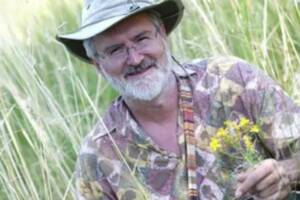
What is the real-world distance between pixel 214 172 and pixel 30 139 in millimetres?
849

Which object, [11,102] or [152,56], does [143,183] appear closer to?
[152,56]

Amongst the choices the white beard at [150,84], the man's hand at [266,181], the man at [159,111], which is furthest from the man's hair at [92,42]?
the man's hand at [266,181]

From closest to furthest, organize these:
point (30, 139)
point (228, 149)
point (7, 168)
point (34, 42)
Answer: point (228, 149) < point (7, 168) < point (30, 139) < point (34, 42)

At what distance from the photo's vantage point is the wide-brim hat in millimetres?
3129

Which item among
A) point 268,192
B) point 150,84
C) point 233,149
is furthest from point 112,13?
point 268,192

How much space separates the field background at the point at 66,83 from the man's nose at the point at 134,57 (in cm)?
18

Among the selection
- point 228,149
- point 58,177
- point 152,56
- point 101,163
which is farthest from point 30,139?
point 228,149

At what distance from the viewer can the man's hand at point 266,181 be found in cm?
267

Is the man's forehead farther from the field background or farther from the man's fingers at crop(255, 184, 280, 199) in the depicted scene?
the man's fingers at crop(255, 184, 280, 199)

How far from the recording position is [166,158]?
3.17 meters

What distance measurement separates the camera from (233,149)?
2924 millimetres

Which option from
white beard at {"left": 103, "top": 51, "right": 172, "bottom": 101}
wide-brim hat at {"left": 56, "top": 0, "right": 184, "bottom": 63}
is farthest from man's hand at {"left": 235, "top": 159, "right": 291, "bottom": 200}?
wide-brim hat at {"left": 56, "top": 0, "right": 184, "bottom": 63}

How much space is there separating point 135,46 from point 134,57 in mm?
43

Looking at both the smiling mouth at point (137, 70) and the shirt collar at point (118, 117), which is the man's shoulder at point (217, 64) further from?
the smiling mouth at point (137, 70)
